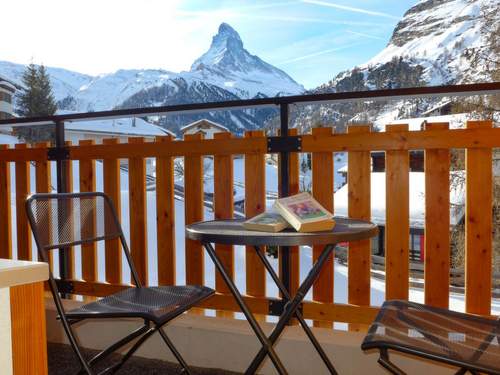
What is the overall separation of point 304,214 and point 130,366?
1279 mm

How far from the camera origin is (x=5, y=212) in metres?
2.96

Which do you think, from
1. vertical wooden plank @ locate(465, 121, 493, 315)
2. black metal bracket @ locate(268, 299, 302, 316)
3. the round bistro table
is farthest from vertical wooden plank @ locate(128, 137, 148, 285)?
vertical wooden plank @ locate(465, 121, 493, 315)

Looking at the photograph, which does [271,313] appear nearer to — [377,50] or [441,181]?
[441,181]

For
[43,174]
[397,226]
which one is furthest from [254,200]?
[43,174]

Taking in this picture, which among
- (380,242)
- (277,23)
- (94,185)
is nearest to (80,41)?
(277,23)

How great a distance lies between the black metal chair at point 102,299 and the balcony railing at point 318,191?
0.49 m

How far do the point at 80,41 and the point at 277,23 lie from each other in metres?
20.2

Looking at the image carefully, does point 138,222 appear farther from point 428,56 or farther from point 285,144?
point 428,56

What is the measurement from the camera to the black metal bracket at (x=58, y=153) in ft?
8.55

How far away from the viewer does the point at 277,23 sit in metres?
44.9

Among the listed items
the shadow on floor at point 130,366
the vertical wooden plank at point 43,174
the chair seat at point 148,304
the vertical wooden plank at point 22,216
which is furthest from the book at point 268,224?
the vertical wooden plank at point 22,216

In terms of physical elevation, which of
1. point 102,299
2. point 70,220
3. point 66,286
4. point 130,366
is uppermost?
point 70,220

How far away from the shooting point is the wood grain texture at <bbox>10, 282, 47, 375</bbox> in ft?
2.23

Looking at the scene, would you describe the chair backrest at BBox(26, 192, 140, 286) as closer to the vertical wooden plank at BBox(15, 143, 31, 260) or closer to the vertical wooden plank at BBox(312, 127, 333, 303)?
the vertical wooden plank at BBox(312, 127, 333, 303)
